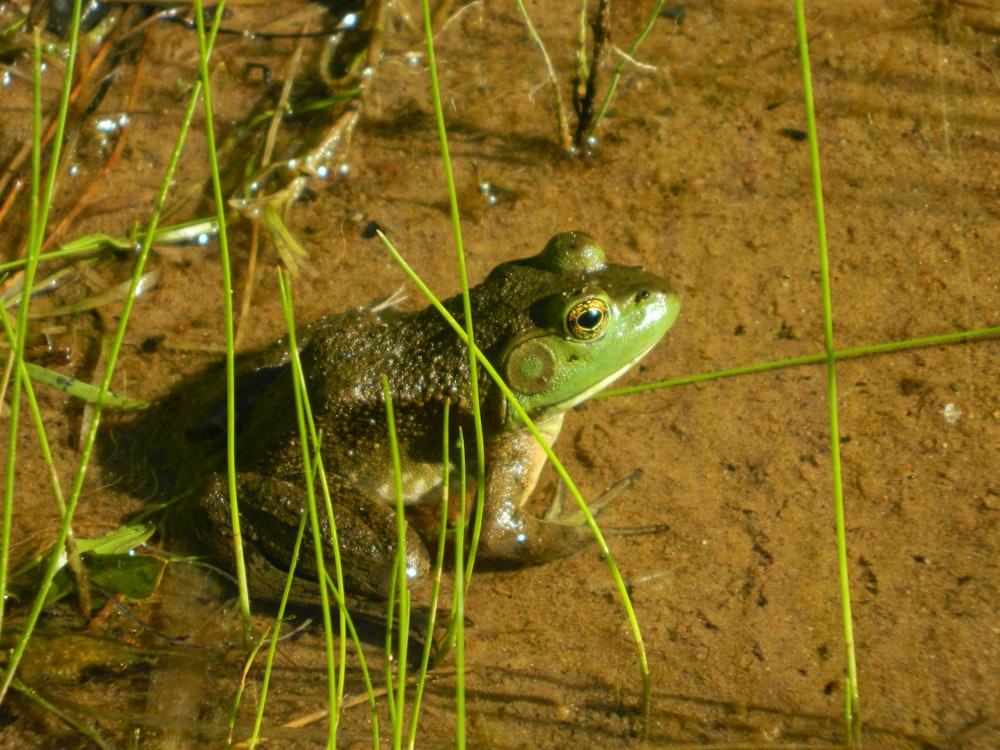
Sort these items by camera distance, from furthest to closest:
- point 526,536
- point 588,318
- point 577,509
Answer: point 577,509, point 526,536, point 588,318

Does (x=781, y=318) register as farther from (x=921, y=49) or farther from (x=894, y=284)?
(x=921, y=49)

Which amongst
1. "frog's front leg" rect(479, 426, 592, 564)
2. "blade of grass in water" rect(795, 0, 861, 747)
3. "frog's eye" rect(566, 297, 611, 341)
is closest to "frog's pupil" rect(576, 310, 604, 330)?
"frog's eye" rect(566, 297, 611, 341)

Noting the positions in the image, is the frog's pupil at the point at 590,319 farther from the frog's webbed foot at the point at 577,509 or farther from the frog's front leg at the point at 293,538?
the frog's front leg at the point at 293,538

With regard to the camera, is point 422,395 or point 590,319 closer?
point 590,319

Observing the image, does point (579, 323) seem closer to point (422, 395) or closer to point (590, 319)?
point (590, 319)

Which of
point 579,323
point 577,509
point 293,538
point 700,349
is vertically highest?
point 579,323

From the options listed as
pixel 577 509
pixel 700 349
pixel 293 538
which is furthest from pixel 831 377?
pixel 293 538

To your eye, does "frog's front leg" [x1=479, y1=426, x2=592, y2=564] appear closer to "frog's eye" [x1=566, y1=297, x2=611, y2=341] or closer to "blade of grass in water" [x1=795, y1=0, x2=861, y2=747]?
"frog's eye" [x1=566, y1=297, x2=611, y2=341]
